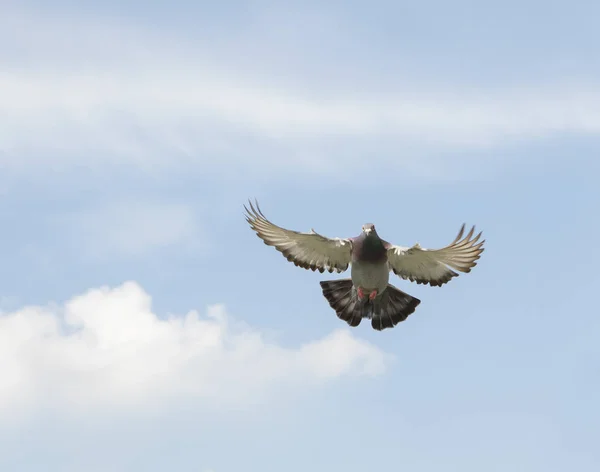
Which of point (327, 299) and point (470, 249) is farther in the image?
point (327, 299)

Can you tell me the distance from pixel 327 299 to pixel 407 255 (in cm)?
285

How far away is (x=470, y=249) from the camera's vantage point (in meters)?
26.1

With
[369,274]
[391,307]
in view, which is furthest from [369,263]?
[391,307]

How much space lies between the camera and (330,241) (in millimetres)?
27062

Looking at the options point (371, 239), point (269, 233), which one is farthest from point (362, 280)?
point (269, 233)

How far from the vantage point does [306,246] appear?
2764cm

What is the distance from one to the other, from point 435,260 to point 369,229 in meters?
2.00

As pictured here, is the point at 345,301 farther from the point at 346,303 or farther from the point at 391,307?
the point at 391,307

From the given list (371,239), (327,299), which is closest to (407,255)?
(371,239)

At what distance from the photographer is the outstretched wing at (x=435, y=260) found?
26.0 m

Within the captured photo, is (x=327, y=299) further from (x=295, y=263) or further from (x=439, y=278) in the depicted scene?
(x=439, y=278)

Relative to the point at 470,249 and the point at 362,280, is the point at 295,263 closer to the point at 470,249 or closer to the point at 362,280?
the point at 362,280

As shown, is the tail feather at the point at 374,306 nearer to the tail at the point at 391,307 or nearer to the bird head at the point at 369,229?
the tail at the point at 391,307

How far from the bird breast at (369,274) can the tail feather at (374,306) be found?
2.90 feet
